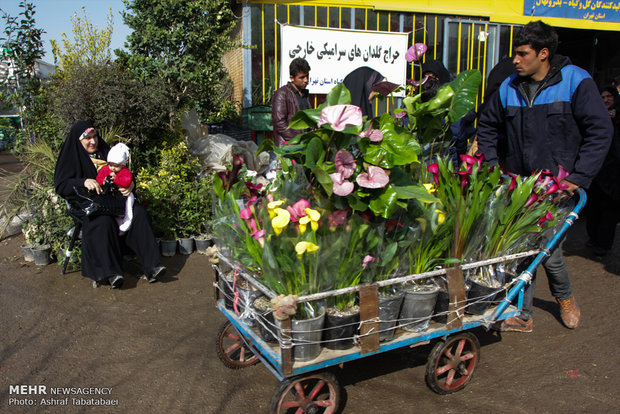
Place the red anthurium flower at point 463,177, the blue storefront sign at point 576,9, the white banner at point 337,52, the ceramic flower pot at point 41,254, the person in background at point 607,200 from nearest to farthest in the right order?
1. the red anthurium flower at point 463,177
2. the ceramic flower pot at point 41,254
3. the person in background at point 607,200
4. the white banner at point 337,52
5. the blue storefront sign at point 576,9

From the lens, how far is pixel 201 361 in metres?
3.10

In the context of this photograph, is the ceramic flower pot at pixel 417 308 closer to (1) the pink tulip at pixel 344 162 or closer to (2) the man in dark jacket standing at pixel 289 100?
(1) the pink tulip at pixel 344 162

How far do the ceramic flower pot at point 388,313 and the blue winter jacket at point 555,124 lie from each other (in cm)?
152

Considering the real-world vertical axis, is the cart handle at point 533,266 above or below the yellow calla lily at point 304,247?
below

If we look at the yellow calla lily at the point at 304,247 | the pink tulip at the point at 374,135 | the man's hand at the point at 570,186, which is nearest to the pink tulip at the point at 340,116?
the pink tulip at the point at 374,135

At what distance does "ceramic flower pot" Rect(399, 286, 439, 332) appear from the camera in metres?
2.42

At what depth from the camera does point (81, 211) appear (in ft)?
14.0

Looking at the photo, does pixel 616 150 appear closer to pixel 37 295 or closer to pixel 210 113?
pixel 210 113

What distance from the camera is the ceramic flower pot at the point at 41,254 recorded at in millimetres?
4734

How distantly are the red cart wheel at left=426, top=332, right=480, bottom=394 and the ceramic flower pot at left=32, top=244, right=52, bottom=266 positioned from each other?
13.0ft

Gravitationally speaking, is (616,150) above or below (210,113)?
below

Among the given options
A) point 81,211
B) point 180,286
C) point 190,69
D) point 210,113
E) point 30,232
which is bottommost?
point 180,286

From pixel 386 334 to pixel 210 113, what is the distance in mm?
5100

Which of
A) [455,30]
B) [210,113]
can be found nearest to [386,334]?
[210,113]
